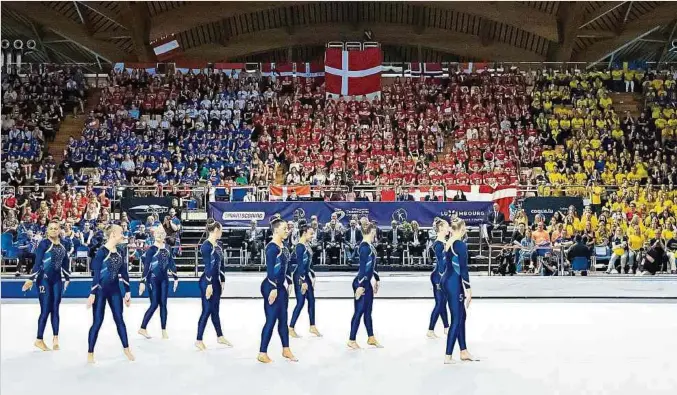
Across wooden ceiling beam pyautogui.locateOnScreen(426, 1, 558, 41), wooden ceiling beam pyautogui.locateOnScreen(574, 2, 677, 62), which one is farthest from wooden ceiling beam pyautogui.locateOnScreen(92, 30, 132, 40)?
wooden ceiling beam pyautogui.locateOnScreen(574, 2, 677, 62)

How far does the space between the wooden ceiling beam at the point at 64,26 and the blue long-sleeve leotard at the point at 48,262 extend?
23.2m

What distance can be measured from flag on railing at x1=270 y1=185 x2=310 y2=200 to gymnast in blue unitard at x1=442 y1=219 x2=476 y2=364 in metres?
13.0

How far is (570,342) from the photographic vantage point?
35.2 ft

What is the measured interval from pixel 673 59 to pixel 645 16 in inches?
366

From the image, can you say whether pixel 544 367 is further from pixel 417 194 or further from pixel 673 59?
pixel 673 59

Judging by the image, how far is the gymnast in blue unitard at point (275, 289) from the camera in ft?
30.1

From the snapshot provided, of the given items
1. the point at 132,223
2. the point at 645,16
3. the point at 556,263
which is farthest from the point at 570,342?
the point at 645,16

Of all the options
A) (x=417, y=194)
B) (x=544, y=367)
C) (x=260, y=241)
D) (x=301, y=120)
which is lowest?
(x=544, y=367)

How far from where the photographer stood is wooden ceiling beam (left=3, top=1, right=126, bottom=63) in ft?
103

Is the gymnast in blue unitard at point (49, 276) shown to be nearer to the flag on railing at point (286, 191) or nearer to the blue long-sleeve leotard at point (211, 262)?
the blue long-sleeve leotard at point (211, 262)

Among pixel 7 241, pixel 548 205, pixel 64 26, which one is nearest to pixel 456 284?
pixel 548 205

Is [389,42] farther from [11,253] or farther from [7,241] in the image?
[11,253]

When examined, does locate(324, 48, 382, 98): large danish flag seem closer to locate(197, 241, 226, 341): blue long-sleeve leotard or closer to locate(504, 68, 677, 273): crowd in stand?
locate(504, 68, 677, 273): crowd in stand

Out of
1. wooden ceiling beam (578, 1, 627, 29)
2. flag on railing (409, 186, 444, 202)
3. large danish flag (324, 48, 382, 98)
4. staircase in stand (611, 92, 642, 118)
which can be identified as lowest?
flag on railing (409, 186, 444, 202)
